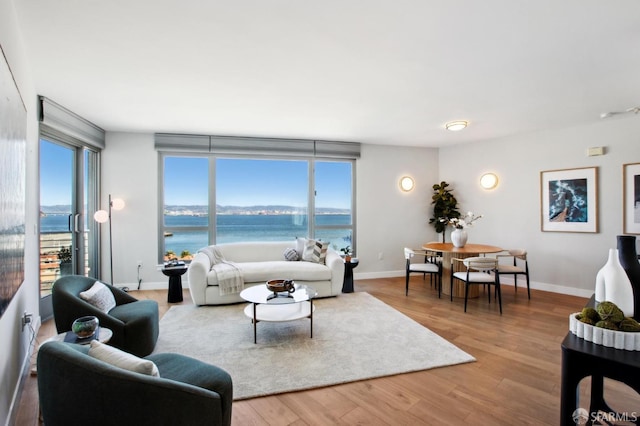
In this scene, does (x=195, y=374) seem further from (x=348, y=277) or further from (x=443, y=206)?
(x=443, y=206)

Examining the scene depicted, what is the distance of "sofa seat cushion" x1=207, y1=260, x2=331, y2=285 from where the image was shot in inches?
167

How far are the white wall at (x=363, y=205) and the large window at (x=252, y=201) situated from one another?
0.24 m

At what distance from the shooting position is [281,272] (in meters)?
4.33

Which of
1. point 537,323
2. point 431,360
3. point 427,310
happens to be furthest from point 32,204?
point 537,323

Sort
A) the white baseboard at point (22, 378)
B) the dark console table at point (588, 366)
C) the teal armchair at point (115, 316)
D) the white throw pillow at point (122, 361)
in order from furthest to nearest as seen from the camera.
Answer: the teal armchair at point (115, 316)
the white baseboard at point (22, 378)
the white throw pillow at point (122, 361)
the dark console table at point (588, 366)

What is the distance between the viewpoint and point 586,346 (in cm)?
131

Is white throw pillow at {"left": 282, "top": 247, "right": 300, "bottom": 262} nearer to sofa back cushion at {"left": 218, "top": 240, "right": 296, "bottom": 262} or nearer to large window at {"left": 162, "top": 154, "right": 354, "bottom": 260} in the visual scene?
sofa back cushion at {"left": 218, "top": 240, "right": 296, "bottom": 262}

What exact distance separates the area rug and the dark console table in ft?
4.31

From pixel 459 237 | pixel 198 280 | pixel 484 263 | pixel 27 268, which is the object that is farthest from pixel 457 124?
pixel 27 268

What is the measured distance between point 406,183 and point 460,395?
4.42 meters

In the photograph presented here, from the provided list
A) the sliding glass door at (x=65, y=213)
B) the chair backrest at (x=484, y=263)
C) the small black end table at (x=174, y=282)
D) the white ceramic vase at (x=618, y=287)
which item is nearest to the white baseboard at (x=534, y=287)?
the sliding glass door at (x=65, y=213)

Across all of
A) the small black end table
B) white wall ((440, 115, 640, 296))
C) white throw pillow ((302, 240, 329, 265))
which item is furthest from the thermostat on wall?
the small black end table

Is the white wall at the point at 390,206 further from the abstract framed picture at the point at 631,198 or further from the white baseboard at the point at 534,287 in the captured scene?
the abstract framed picture at the point at 631,198

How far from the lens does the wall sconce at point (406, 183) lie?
611 centimetres
